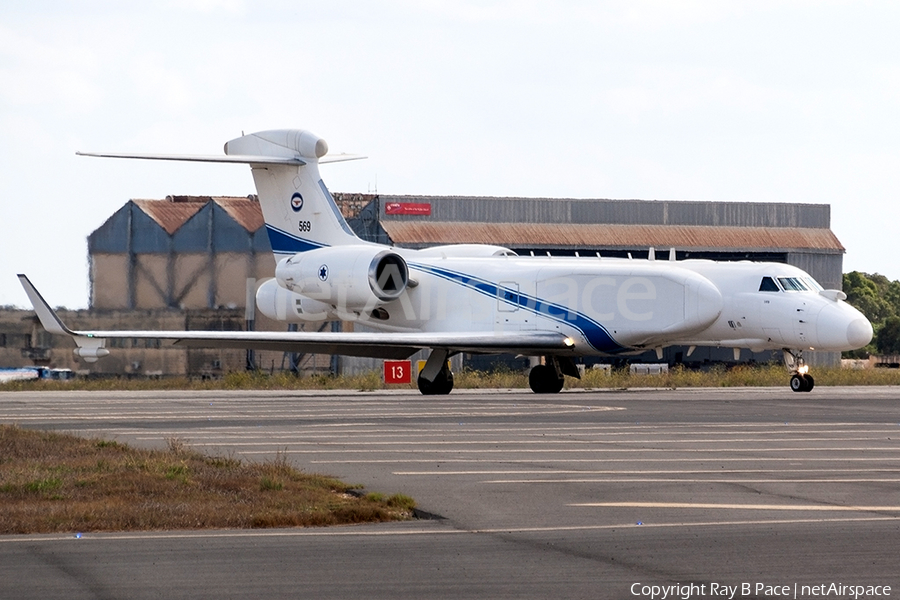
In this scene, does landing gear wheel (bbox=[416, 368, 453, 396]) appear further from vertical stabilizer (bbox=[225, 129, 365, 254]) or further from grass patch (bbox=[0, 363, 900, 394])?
vertical stabilizer (bbox=[225, 129, 365, 254])

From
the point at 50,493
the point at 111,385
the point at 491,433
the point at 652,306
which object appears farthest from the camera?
the point at 111,385

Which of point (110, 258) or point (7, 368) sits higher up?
point (110, 258)

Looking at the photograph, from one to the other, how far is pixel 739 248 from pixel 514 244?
957cm

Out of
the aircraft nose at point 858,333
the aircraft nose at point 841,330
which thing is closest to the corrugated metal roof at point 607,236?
the aircraft nose at point 841,330

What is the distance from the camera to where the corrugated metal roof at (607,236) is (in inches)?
2028

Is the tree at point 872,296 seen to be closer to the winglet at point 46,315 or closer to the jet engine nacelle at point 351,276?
the jet engine nacelle at point 351,276

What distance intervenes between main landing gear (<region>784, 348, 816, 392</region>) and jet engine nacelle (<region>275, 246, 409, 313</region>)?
957cm

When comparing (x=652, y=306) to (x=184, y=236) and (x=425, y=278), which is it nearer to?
(x=425, y=278)

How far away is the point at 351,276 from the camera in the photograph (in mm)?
32750

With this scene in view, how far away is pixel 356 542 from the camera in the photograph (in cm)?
884

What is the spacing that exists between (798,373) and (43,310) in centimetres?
1762

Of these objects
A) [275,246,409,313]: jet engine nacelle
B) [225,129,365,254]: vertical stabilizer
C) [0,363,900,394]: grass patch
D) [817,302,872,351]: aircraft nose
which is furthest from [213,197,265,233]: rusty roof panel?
[817,302,872,351]: aircraft nose

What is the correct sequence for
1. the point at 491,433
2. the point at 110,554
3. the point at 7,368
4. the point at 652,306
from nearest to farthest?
the point at 110,554
the point at 491,433
the point at 652,306
the point at 7,368

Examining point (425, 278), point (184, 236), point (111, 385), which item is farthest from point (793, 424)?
point (184, 236)
